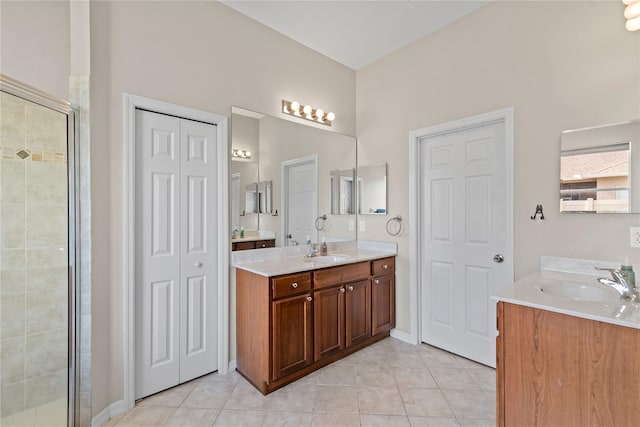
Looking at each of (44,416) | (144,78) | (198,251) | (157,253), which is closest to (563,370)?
(198,251)

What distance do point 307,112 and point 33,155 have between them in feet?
6.87

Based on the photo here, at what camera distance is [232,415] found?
1848 millimetres

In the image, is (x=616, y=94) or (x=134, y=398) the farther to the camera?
(x=134, y=398)

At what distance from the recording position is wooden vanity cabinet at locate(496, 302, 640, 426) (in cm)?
121

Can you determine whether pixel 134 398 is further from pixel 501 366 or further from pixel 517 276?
pixel 517 276

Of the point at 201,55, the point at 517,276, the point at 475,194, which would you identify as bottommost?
the point at 517,276

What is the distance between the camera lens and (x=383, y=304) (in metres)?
2.89

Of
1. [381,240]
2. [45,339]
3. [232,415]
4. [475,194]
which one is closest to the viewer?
[45,339]

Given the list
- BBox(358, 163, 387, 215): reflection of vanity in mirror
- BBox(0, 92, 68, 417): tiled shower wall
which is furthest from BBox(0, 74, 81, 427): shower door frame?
BBox(358, 163, 387, 215): reflection of vanity in mirror

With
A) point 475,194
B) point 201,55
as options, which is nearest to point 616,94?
point 475,194

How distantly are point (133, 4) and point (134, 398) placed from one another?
103 inches

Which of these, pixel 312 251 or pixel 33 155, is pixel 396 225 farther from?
pixel 33 155

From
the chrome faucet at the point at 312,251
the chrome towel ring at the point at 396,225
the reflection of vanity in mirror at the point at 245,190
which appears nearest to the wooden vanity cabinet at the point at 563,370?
the chrome towel ring at the point at 396,225

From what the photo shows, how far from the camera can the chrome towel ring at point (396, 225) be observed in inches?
117
